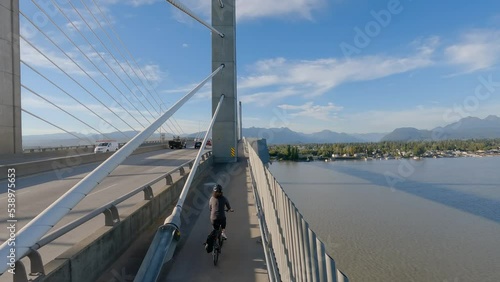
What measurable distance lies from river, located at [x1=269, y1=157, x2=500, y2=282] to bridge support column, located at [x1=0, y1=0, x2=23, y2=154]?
18687 mm

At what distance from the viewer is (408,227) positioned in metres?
28.4

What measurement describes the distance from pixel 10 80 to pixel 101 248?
1712cm

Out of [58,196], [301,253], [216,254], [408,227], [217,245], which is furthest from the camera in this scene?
[408,227]

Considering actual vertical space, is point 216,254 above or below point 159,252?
below

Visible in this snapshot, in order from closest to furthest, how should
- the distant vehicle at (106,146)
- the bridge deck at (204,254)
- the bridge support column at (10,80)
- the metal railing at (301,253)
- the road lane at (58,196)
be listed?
the metal railing at (301,253) → the bridge deck at (204,254) → the road lane at (58,196) → the bridge support column at (10,80) → the distant vehicle at (106,146)

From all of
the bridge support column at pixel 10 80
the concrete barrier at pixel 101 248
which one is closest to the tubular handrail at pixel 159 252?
the concrete barrier at pixel 101 248

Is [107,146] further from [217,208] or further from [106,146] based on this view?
[217,208]

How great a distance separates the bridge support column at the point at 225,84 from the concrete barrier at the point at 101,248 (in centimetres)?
1288

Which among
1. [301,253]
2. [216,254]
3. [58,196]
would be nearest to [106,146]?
[58,196]

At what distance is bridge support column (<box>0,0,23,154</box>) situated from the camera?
17453mm

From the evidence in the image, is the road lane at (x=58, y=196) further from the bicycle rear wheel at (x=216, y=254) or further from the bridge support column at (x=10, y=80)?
the bridge support column at (x=10, y=80)

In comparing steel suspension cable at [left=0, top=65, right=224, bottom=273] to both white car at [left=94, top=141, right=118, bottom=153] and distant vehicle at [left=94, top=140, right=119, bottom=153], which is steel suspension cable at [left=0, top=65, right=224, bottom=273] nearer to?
distant vehicle at [left=94, top=140, right=119, bottom=153]

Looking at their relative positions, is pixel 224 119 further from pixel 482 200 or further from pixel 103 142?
pixel 482 200

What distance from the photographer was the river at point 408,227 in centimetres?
2094
